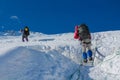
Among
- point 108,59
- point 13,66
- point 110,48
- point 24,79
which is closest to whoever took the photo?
point 24,79

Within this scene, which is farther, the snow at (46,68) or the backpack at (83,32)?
the backpack at (83,32)

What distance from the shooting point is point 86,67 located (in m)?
13.7

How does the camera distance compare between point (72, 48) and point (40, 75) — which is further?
point (72, 48)

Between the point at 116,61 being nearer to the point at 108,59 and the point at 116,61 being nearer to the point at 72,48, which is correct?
the point at 108,59

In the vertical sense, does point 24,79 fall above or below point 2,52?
below

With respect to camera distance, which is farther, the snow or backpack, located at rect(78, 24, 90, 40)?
backpack, located at rect(78, 24, 90, 40)

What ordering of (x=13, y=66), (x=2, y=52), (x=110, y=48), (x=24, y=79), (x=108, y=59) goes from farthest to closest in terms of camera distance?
(x=110, y=48) → (x=108, y=59) → (x=2, y=52) → (x=13, y=66) → (x=24, y=79)

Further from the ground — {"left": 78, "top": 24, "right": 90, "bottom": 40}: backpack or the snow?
{"left": 78, "top": 24, "right": 90, "bottom": 40}: backpack

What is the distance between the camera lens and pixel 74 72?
12.8m

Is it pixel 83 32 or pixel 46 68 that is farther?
pixel 83 32

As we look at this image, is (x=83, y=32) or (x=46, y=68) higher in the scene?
(x=83, y=32)

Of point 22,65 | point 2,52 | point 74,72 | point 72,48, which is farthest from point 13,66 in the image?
point 72,48

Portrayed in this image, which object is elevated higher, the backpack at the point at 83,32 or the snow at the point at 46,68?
the backpack at the point at 83,32

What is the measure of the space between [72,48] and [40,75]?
7.64 m
